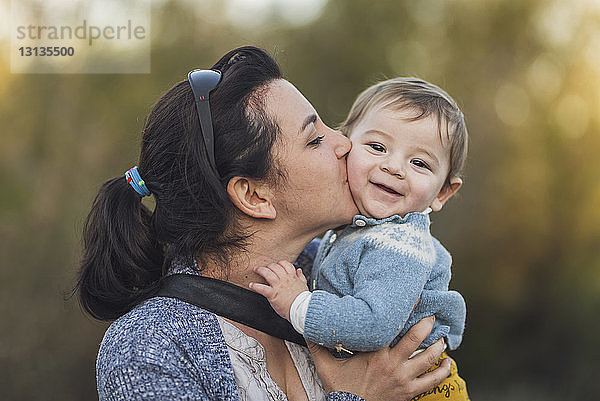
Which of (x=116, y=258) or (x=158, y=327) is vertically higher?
(x=116, y=258)

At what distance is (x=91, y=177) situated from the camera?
5508mm

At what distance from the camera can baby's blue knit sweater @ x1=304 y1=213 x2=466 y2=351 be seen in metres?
1.80

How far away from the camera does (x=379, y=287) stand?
1.85m

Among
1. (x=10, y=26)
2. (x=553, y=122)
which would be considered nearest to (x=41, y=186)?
(x=10, y=26)

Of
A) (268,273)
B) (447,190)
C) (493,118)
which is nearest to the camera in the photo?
(268,273)

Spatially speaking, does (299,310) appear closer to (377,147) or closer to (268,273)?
(268,273)

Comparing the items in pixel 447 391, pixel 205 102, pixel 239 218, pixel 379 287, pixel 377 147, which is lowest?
pixel 447 391

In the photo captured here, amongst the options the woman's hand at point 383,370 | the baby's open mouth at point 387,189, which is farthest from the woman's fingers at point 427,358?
the baby's open mouth at point 387,189

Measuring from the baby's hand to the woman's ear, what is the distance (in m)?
0.16

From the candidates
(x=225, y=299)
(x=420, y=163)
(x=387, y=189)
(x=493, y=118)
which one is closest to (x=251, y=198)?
(x=225, y=299)

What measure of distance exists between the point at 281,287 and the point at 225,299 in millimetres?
163

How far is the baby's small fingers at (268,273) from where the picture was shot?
6.39 feet

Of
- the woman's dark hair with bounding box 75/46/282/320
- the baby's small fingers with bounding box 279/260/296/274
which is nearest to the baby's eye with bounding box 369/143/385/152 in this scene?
the woman's dark hair with bounding box 75/46/282/320

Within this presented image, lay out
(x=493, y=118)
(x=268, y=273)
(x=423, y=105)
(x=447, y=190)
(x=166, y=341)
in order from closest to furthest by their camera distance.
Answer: (x=166, y=341), (x=268, y=273), (x=423, y=105), (x=447, y=190), (x=493, y=118)
